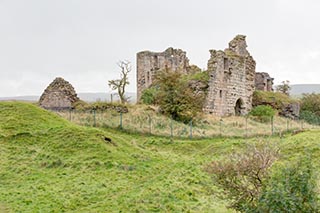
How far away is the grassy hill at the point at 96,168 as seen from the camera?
13617mm

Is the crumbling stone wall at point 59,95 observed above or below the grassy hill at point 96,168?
above

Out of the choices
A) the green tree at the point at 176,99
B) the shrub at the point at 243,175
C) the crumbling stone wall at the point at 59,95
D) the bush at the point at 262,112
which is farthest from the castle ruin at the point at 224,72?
the shrub at the point at 243,175

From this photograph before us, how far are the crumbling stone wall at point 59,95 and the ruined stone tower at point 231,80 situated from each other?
10120 millimetres

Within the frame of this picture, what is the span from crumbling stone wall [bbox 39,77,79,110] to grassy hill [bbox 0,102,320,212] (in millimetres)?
8312

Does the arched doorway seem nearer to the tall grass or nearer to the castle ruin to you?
the castle ruin

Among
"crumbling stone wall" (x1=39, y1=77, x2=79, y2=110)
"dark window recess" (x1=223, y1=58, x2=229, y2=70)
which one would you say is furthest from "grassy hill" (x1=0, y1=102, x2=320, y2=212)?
"dark window recess" (x1=223, y1=58, x2=229, y2=70)

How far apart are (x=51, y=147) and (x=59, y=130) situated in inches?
75.7

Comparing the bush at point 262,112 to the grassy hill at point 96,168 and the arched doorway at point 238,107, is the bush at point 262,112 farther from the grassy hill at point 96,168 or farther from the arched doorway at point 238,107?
the grassy hill at point 96,168

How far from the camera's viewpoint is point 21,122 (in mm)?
23953

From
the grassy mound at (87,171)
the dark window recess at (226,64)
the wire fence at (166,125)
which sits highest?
the dark window recess at (226,64)

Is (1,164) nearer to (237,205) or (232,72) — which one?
(237,205)

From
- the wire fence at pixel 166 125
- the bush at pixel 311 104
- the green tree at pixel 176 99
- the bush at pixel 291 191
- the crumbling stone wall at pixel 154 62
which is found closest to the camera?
the bush at pixel 291 191

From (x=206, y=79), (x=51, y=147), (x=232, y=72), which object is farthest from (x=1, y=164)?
(x=232, y=72)

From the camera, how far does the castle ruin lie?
37.5 meters
